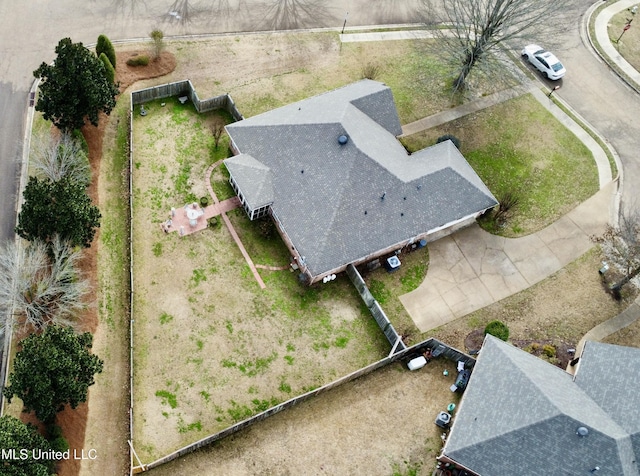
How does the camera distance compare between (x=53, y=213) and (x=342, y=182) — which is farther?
(x=342, y=182)

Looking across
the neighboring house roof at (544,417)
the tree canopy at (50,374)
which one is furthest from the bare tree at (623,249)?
the tree canopy at (50,374)

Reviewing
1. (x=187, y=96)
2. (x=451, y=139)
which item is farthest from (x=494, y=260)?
(x=187, y=96)

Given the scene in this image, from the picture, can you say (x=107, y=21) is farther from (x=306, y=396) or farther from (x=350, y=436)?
(x=350, y=436)

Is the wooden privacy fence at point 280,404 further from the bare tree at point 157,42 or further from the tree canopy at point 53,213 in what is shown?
the bare tree at point 157,42

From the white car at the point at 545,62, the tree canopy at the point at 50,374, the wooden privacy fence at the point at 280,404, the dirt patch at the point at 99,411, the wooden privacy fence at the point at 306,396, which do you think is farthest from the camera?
the white car at the point at 545,62

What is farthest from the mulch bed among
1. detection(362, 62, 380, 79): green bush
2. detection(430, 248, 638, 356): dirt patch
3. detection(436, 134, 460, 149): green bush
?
detection(362, 62, 380, 79): green bush
